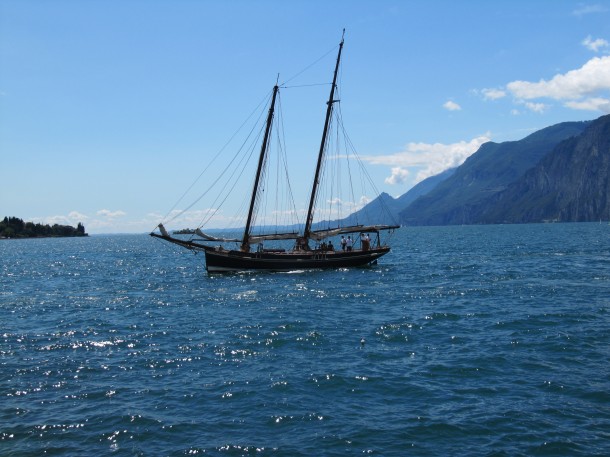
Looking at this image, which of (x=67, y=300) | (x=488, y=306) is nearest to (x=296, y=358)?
(x=488, y=306)

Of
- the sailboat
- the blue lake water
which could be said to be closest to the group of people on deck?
the sailboat

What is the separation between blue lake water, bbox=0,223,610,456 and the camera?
14031 millimetres

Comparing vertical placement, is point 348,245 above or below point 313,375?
above

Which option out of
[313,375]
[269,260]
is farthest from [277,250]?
[313,375]

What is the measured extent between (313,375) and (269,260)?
36955 mm

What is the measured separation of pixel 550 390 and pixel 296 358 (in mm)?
9335

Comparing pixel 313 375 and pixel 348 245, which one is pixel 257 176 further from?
pixel 313 375

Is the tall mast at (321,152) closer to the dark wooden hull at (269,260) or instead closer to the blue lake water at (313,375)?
the dark wooden hull at (269,260)

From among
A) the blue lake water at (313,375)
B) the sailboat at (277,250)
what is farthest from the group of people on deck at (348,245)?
the blue lake water at (313,375)

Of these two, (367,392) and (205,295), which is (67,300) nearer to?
(205,295)

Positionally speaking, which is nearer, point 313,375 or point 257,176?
point 313,375

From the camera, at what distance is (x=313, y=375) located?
19.2 meters

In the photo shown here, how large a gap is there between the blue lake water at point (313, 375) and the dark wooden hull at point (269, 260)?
1631 cm

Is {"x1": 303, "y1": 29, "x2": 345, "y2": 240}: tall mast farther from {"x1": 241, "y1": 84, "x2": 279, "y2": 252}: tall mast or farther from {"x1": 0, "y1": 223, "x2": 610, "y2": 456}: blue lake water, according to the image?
{"x1": 0, "y1": 223, "x2": 610, "y2": 456}: blue lake water
